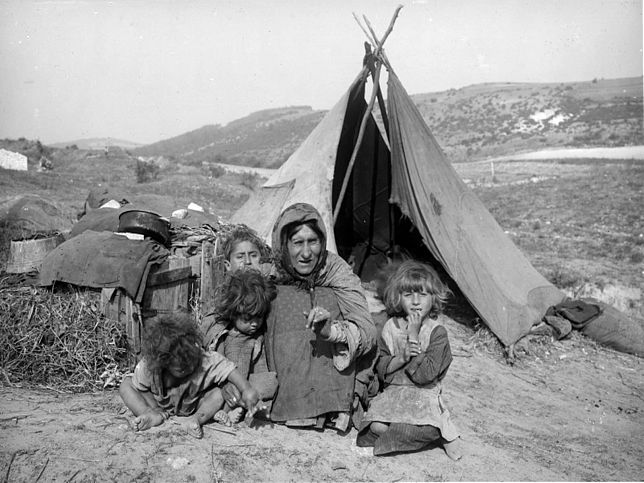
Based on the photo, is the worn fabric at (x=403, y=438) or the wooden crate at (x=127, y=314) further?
the wooden crate at (x=127, y=314)

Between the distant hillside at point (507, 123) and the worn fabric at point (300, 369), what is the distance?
25.7 metres

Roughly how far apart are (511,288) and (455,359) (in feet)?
3.28

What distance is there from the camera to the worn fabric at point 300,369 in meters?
2.66

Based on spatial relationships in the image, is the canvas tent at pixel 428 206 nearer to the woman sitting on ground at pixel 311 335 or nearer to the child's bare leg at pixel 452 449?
the woman sitting on ground at pixel 311 335

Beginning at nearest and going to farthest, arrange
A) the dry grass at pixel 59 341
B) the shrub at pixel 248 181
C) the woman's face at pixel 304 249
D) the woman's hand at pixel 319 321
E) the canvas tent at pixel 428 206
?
the woman's hand at pixel 319 321 → the woman's face at pixel 304 249 → the dry grass at pixel 59 341 → the canvas tent at pixel 428 206 → the shrub at pixel 248 181

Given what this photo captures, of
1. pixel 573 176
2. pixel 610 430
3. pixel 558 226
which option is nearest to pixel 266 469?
pixel 610 430

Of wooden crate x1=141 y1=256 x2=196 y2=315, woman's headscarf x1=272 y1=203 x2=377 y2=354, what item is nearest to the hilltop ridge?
wooden crate x1=141 y1=256 x2=196 y2=315

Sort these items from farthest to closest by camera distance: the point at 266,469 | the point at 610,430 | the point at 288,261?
the point at 610,430
the point at 288,261
the point at 266,469

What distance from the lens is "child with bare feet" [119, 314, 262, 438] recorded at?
250cm

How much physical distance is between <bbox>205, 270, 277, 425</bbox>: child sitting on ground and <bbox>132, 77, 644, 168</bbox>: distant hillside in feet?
84.2

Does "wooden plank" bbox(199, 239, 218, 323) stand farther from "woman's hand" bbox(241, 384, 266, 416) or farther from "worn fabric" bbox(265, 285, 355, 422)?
"woman's hand" bbox(241, 384, 266, 416)

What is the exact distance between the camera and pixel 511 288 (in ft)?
16.5

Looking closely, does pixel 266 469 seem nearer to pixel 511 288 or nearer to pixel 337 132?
pixel 511 288

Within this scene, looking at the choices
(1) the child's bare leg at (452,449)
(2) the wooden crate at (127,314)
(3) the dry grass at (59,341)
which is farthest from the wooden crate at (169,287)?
(1) the child's bare leg at (452,449)
